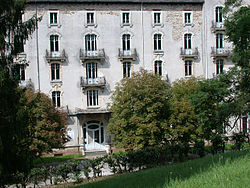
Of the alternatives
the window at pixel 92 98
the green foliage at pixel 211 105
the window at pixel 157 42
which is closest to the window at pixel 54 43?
the window at pixel 92 98

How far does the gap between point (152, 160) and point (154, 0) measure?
19.2 meters

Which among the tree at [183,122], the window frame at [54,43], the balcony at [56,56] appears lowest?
the tree at [183,122]

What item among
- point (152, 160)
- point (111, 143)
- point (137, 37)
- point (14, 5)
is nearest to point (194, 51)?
point (137, 37)

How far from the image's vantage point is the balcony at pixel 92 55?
96.5 feet

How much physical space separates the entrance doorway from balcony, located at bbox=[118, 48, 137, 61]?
25.6 feet

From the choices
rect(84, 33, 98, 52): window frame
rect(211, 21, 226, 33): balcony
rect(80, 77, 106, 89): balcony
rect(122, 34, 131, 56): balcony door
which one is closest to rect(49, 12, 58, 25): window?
rect(84, 33, 98, 52): window frame

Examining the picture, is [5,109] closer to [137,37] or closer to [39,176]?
[39,176]

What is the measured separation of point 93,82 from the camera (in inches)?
1171

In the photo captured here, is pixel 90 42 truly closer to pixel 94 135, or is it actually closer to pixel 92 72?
pixel 92 72

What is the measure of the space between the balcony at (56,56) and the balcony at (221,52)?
16596 mm

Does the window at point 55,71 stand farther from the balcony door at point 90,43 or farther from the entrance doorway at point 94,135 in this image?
the entrance doorway at point 94,135

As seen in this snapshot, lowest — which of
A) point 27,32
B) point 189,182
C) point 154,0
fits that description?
point 189,182

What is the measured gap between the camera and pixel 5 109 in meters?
9.62

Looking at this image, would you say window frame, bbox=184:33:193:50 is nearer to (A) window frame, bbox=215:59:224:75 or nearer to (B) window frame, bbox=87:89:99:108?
(A) window frame, bbox=215:59:224:75
